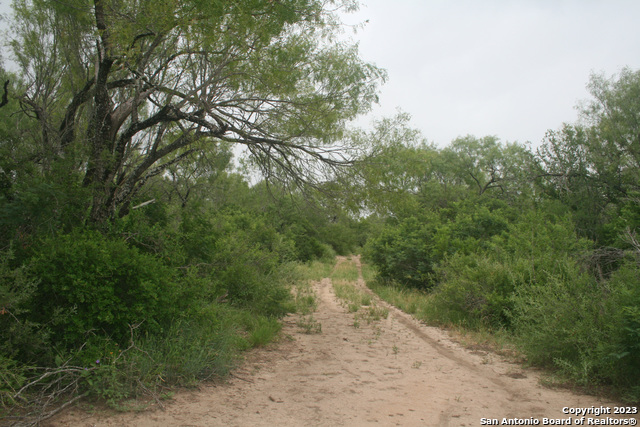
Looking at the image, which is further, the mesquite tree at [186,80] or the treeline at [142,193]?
the mesquite tree at [186,80]

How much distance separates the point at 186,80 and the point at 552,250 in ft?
28.5

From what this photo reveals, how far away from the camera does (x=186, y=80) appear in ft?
28.6

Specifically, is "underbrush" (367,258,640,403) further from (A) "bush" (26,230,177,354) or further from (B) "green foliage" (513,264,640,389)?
(A) "bush" (26,230,177,354)

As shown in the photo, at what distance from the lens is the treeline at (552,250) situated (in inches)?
211

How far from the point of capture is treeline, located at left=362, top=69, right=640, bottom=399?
5.35 m

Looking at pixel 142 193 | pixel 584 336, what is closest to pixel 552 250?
pixel 584 336

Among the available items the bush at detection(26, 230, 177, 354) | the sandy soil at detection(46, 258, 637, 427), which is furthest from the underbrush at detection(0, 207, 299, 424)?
the sandy soil at detection(46, 258, 637, 427)

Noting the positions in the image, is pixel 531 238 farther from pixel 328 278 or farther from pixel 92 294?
pixel 328 278

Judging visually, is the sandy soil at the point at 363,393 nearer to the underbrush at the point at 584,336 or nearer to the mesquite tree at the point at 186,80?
the underbrush at the point at 584,336

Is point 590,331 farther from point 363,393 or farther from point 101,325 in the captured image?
point 101,325

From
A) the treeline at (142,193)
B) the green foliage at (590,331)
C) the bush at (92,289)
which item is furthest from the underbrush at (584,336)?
the bush at (92,289)

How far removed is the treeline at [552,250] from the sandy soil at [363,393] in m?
0.73

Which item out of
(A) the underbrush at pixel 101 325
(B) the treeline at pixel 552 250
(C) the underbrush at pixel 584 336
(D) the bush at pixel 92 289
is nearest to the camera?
(A) the underbrush at pixel 101 325

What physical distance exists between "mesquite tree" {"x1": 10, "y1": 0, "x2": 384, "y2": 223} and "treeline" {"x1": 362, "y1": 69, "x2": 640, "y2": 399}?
1.57m
